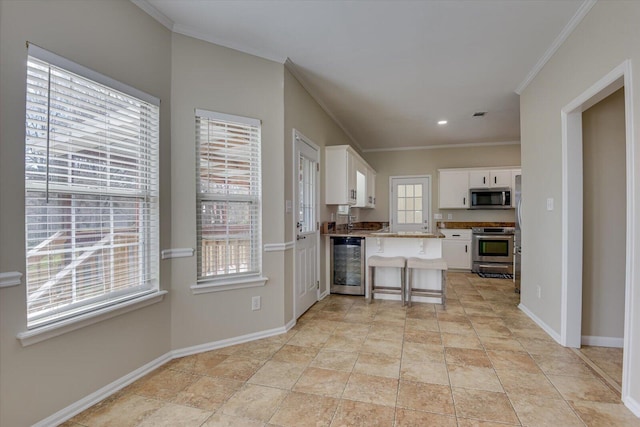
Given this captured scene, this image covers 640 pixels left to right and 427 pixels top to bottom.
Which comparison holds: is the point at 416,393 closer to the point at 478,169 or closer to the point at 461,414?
the point at 461,414

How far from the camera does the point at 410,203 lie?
7.01 m

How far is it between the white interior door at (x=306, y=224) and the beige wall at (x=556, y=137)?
251cm

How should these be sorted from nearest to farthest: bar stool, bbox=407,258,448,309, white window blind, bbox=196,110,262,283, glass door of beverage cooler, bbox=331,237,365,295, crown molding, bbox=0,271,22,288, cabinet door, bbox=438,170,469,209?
crown molding, bbox=0,271,22,288, white window blind, bbox=196,110,262,283, bar stool, bbox=407,258,448,309, glass door of beverage cooler, bbox=331,237,365,295, cabinet door, bbox=438,170,469,209

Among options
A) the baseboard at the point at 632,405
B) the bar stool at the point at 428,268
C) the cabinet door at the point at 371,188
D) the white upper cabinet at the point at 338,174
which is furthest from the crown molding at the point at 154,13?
the cabinet door at the point at 371,188

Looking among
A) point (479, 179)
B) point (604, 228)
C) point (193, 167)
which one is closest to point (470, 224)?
point (479, 179)

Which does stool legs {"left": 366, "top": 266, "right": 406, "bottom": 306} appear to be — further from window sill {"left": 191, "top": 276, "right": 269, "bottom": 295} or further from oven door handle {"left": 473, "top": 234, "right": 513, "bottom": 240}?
oven door handle {"left": 473, "top": 234, "right": 513, "bottom": 240}

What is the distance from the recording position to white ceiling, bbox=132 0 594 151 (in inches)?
90.2

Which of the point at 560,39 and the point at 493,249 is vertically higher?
the point at 560,39

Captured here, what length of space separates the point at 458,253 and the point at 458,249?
81mm

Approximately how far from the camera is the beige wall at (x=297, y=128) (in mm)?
3129

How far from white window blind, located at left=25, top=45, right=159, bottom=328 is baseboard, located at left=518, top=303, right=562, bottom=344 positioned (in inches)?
139

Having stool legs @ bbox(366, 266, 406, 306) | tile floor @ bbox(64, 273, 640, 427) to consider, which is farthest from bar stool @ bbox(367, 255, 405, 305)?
tile floor @ bbox(64, 273, 640, 427)

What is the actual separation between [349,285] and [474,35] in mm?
3326

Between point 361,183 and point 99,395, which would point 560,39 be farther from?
point 99,395
